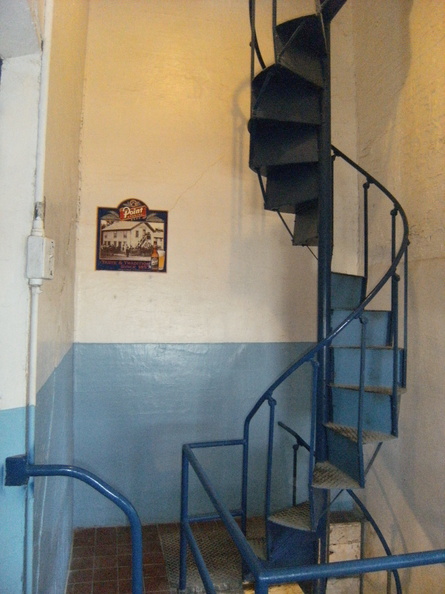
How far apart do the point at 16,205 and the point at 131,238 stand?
5.20 feet

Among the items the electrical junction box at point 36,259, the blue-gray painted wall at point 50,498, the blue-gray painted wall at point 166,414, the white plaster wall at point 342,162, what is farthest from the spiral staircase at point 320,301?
the electrical junction box at point 36,259

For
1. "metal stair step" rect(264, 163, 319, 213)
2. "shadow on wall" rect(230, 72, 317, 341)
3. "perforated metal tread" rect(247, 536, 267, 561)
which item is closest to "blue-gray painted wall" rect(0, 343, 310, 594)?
"shadow on wall" rect(230, 72, 317, 341)

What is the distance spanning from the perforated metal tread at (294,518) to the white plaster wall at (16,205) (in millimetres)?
1592

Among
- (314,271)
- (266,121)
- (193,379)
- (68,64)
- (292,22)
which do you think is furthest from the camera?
(314,271)

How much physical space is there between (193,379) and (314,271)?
1.20 metres

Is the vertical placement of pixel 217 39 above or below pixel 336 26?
below

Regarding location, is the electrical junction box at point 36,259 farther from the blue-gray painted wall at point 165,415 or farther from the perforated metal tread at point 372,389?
the perforated metal tread at point 372,389

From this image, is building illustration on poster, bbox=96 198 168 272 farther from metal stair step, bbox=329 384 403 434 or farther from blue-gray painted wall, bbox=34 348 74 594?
metal stair step, bbox=329 384 403 434

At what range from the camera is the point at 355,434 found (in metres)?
2.10

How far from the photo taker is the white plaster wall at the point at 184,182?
2744mm

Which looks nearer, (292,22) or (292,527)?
(292,527)

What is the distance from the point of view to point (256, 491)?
2.91 metres

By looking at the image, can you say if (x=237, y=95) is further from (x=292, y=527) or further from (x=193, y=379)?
(x=292, y=527)

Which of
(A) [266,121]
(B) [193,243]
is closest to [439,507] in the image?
(B) [193,243]
